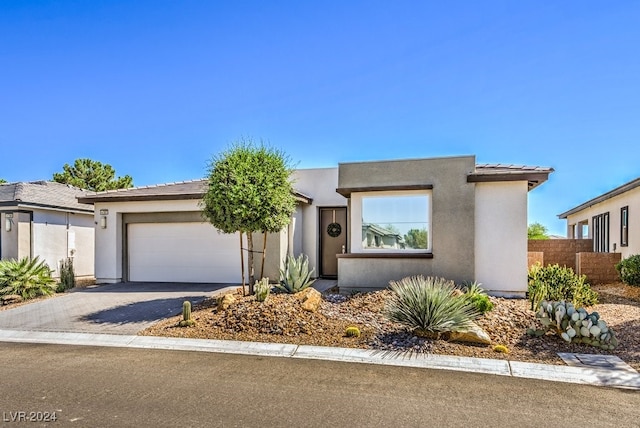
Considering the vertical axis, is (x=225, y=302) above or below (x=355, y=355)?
above

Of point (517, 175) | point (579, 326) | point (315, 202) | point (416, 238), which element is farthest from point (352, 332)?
point (315, 202)

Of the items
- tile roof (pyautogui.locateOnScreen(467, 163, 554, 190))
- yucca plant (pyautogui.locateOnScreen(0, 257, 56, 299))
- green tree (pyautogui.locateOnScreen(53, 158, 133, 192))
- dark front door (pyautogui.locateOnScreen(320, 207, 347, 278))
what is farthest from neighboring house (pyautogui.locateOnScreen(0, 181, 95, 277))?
green tree (pyautogui.locateOnScreen(53, 158, 133, 192))

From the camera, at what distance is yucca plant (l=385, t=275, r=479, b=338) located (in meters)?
7.20

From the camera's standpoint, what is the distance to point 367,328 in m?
7.98

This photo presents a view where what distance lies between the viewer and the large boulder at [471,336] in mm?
7035

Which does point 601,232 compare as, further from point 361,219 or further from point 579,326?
point 579,326

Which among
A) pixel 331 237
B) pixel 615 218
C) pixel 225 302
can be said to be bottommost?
pixel 225 302

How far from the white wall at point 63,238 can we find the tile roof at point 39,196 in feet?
1.33

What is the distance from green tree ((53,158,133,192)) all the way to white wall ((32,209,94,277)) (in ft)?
58.7

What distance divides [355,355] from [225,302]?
3.75 meters

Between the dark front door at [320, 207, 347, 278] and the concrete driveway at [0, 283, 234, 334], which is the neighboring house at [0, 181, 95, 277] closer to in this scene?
the concrete driveway at [0, 283, 234, 334]

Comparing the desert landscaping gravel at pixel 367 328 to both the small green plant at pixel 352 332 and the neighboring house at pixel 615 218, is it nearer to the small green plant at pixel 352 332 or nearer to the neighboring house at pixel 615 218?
the small green plant at pixel 352 332

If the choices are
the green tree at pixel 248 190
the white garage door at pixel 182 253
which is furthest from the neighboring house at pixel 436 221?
the green tree at pixel 248 190

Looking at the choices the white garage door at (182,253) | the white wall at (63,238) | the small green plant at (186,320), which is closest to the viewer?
the small green plant at (186,320)
